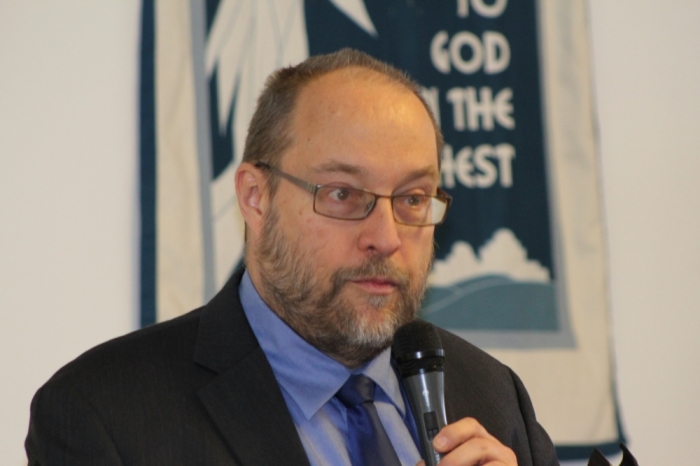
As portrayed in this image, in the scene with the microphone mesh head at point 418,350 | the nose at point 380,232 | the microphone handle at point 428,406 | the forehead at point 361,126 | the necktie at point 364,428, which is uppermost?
the forehead at point 361,126

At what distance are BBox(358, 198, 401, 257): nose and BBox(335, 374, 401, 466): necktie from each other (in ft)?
1.12

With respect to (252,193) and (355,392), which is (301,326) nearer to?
(355,392)

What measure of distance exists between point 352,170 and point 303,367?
1.67 feet

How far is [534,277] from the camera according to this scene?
146 inches

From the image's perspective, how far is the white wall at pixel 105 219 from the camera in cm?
320

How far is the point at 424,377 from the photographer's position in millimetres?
1785

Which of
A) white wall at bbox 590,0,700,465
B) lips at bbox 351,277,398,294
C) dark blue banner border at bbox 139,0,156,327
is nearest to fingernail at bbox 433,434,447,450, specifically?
lips at bbox 351,277,398,294

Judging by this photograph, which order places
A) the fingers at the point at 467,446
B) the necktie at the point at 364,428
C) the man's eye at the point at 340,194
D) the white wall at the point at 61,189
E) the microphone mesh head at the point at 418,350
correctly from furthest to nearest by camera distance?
1. the white wall at the point at 61,189
2. the man's eye at the point at 340,194
3. the necktie at the point at 364,428
4. the microphone mesh head at the point at 418,350
5. the fingers at the point at 467,446

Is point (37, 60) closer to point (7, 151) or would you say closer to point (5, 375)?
point (7, 151)

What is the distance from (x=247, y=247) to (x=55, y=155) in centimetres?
127

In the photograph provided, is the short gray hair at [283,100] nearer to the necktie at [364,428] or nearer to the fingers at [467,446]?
the necktie at [364,428]

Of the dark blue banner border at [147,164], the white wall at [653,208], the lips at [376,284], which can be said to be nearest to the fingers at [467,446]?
the lips at [376,284]

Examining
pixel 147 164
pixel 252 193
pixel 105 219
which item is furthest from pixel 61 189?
pixel 252 193

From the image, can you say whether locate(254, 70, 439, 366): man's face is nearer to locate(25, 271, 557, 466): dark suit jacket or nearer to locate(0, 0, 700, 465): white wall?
locate(25, 271, 557, 466): dark suit jacket
